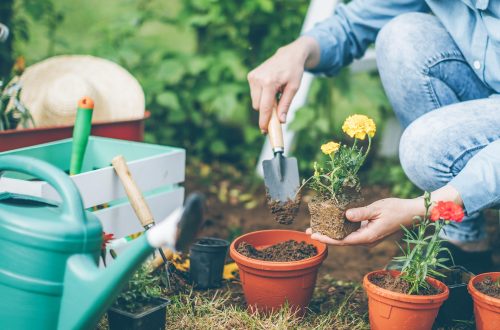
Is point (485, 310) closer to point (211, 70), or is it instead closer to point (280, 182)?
Answer: point (280, 182)

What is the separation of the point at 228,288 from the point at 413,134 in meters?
0.73

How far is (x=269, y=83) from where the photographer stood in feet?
6.57

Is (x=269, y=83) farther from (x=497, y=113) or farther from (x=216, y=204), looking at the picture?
(x=216, y=204)

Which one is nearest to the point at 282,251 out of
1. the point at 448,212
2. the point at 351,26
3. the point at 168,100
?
the point at 448,212

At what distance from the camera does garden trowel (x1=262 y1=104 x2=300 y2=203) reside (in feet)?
6.37

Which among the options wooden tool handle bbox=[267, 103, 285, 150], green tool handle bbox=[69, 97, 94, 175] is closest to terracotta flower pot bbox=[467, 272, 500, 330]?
wooden tool handle bbox=[267, 103, 285, 150]

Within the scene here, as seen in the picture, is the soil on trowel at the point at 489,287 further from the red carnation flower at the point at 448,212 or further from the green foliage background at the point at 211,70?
the green foliage background at the point at 211,70

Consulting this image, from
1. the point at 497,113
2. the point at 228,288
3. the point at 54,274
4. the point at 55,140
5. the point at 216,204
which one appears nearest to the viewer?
the point at 54,274

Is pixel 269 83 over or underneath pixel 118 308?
over

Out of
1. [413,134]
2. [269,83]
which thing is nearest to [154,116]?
[269,83]

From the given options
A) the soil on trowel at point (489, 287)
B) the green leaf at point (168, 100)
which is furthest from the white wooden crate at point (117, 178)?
the soil on trowel at point (489, 287)

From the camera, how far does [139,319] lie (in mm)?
1634

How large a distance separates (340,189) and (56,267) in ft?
2.51

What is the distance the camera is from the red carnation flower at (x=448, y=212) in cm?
156
